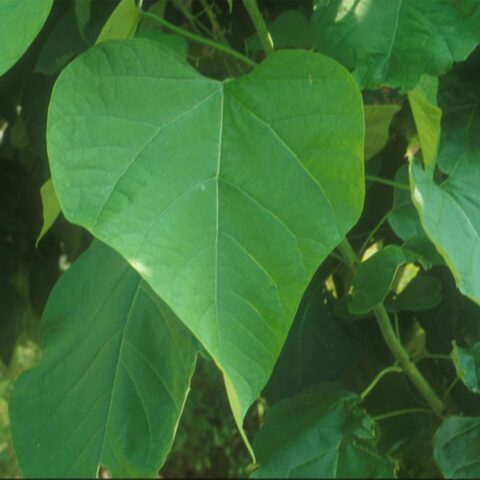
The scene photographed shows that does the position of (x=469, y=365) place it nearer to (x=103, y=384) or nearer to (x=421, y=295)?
(x=421, y=295)

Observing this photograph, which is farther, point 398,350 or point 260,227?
point 398,350

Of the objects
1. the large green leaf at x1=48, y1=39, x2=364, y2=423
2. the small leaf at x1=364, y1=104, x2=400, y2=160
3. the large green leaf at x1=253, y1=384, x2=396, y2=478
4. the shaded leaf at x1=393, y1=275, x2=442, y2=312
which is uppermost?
the large green leaf at x1=48, y1=39, x2=364, y2=423

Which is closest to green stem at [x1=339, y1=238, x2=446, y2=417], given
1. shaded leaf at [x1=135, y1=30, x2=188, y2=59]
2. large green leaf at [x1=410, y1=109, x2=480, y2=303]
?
large green leaf at [x1=410, y1=109, x2=480, y2=303]

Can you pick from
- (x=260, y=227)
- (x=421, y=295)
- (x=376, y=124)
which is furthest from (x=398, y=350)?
(x=260, y=227)

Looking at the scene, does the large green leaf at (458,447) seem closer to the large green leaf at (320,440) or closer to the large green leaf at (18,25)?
the large green leaf at (320,440)

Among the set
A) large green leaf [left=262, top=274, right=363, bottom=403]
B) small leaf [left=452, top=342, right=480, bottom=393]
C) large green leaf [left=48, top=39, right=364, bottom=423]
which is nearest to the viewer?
large green leaf [left=48, top=39, right=364, bottom=423]

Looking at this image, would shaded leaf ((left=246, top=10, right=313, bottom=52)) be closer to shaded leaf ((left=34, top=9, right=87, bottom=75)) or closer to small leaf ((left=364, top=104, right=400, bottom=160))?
small leaf ((left=364, top=104, right=400, bottom=160))

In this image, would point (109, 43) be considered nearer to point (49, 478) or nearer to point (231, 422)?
point (49, 478)

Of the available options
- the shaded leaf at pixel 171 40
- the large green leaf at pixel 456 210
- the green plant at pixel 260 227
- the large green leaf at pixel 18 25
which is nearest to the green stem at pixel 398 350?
the green plant at pixel 260 227
